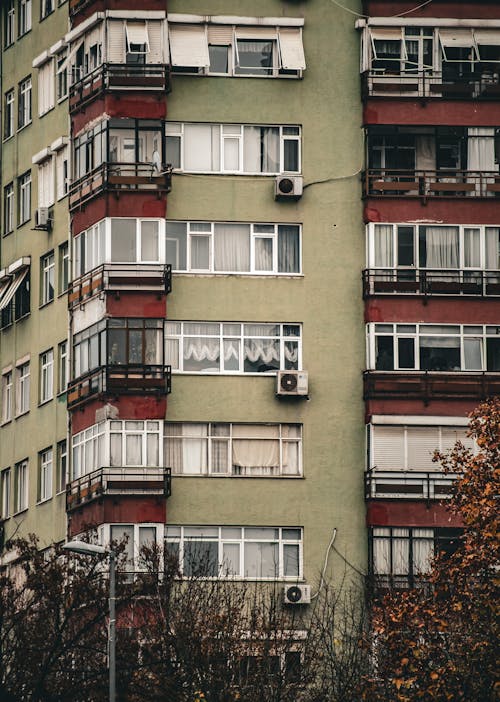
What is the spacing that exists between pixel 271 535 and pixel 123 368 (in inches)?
263

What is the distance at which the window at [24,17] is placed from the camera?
280 ft

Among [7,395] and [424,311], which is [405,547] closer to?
[424,311]

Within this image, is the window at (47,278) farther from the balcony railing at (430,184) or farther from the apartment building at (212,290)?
the balcony railing at (430,184)

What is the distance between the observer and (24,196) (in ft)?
277

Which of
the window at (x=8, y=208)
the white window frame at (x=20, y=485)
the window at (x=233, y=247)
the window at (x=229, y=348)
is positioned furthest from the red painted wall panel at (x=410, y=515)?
the window at (x=8, y=208)

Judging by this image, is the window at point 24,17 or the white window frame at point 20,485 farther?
the window at point 24,17

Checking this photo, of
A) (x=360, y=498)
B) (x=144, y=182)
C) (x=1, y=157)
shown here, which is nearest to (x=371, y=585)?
(x=360, y=498)

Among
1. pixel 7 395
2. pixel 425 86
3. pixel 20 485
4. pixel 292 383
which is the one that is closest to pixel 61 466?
pixel 20 485

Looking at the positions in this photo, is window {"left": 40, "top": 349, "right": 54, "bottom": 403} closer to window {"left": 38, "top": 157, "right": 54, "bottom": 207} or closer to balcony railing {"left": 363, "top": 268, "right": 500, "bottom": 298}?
window {"left": 38, "top": 157, "right": 54, "bottom": 207}

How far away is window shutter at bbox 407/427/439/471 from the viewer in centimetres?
7588

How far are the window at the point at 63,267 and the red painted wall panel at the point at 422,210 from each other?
32.0ft

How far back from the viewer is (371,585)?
241 ft

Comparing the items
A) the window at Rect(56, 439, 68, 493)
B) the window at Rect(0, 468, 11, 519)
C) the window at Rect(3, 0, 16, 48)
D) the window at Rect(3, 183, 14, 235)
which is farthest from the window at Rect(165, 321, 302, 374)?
the window at Rect(3, 0, 16, 48)

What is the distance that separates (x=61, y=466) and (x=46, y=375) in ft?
11.4
